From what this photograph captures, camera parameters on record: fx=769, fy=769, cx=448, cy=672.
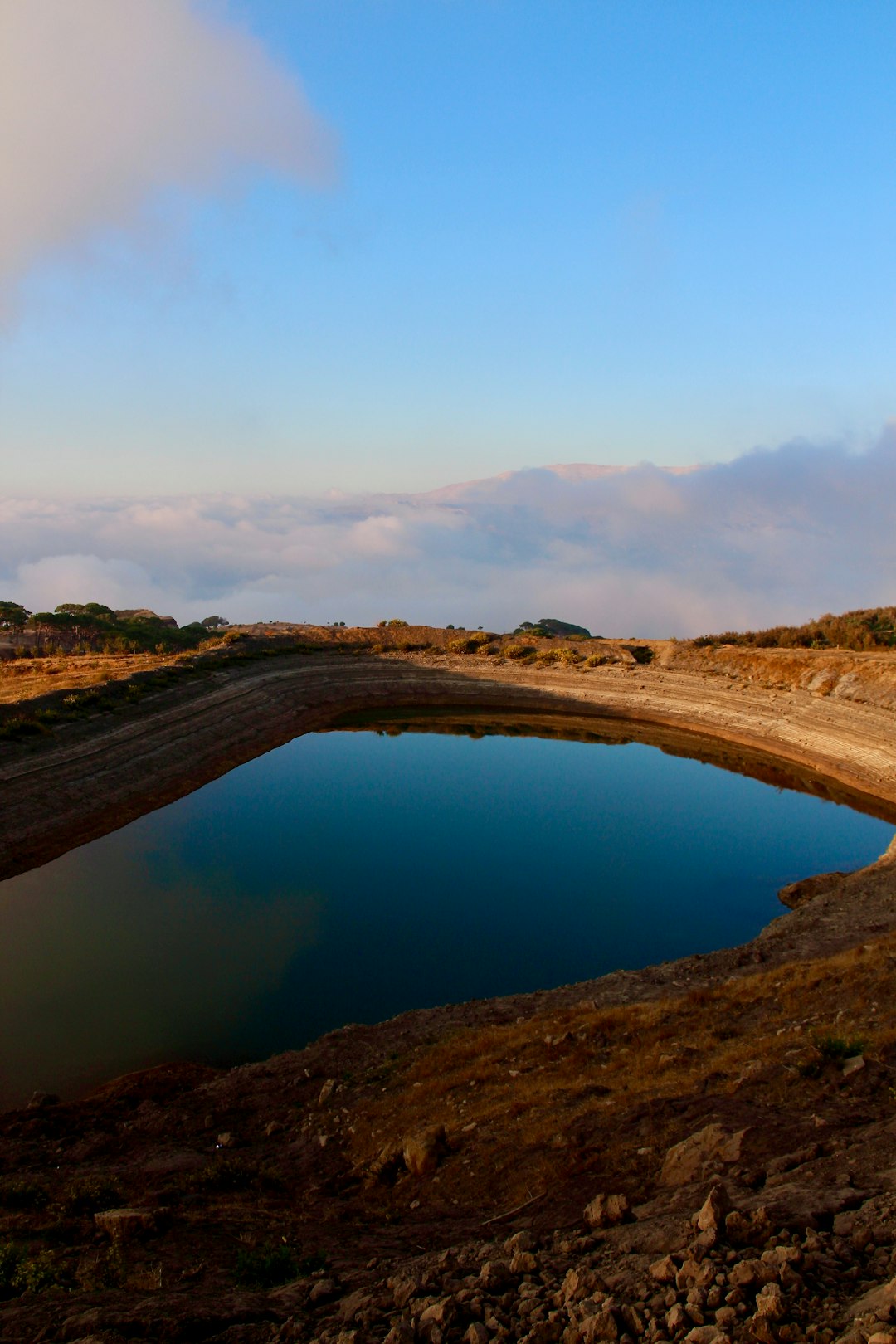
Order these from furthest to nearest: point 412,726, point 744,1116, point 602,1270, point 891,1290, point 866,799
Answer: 1. point 412,726
2. point 866,799
3. point 744,1116
4. point 602,1270
5. point 891,1290

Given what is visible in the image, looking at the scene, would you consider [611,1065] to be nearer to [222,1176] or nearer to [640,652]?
[222,1176]

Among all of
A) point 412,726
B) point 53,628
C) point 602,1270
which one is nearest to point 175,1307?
point 602,1270

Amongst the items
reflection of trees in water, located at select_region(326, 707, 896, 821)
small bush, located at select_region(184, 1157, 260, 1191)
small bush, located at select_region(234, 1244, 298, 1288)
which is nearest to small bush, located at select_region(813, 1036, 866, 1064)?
small bush, located at select_region(234, 1244, 298, 1288)

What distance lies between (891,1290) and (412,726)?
3486cm

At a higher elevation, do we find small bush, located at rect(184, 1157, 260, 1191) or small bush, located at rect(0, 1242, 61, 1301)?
small bush, located at rect(0, 1242, 61, 1301)

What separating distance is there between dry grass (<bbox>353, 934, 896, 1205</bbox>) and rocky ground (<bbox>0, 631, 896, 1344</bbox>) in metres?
0.04

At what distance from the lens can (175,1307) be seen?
526 centimetres

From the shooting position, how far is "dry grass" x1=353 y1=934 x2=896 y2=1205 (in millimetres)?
7746

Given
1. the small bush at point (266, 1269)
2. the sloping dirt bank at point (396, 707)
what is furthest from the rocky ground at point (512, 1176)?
the sloping dirt bank at point (396, 707)

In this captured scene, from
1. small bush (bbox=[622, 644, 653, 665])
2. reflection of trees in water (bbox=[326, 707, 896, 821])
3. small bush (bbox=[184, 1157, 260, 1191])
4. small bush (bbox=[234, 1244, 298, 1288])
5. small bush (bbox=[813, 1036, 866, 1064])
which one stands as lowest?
small bush (bbox=[184, 1157, 260, 1191])

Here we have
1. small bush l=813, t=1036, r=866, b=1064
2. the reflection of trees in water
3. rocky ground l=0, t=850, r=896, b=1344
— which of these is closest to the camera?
rocky ground l=0, t=850, r=896, b=1344

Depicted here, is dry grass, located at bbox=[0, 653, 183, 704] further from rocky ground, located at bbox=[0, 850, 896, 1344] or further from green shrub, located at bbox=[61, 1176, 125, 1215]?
green shrub, located at bbox=[61, 1176, 125, 1215]

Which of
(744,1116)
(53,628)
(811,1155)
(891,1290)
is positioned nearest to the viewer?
(891,1290)

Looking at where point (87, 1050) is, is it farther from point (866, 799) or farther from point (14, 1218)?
point (866, 799)
